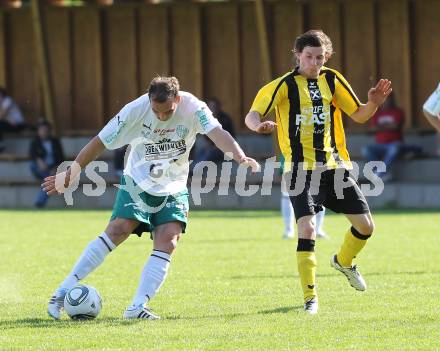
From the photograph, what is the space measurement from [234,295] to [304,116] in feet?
5.75

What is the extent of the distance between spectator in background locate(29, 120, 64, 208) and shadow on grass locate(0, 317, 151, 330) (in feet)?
50.5

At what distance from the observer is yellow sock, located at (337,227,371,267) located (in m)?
9.15

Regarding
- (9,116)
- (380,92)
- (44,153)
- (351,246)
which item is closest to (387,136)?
(44,153)

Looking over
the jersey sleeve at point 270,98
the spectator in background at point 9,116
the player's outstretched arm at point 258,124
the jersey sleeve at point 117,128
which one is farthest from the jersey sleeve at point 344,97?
the spectator in background at point 9,116

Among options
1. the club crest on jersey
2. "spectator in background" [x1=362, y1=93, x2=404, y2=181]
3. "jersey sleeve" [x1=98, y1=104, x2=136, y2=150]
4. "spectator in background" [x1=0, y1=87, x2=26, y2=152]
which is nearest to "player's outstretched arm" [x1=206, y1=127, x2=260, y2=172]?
the club crest on jersey

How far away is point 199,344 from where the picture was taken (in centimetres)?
692

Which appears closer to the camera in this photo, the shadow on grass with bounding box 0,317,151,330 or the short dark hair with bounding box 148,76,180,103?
the shadow on grass with bounding box 0,317,151,330

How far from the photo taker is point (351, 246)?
9203 millimetres

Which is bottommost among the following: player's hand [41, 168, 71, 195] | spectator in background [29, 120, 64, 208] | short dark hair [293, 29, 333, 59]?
spectator in background [29, 120, 64, 208]

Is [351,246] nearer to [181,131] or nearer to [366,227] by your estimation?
[366,227]

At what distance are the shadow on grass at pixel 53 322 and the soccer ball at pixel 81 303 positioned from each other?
0.06 m

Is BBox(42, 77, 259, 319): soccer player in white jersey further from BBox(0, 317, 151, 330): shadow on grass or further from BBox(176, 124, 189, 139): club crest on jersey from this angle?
BBox(0, 317, 151, 330): shadow on grass

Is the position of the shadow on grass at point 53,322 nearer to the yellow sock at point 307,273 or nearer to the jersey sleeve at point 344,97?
the yellow sock at point 307,273

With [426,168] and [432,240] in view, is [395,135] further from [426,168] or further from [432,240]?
[432,240]
